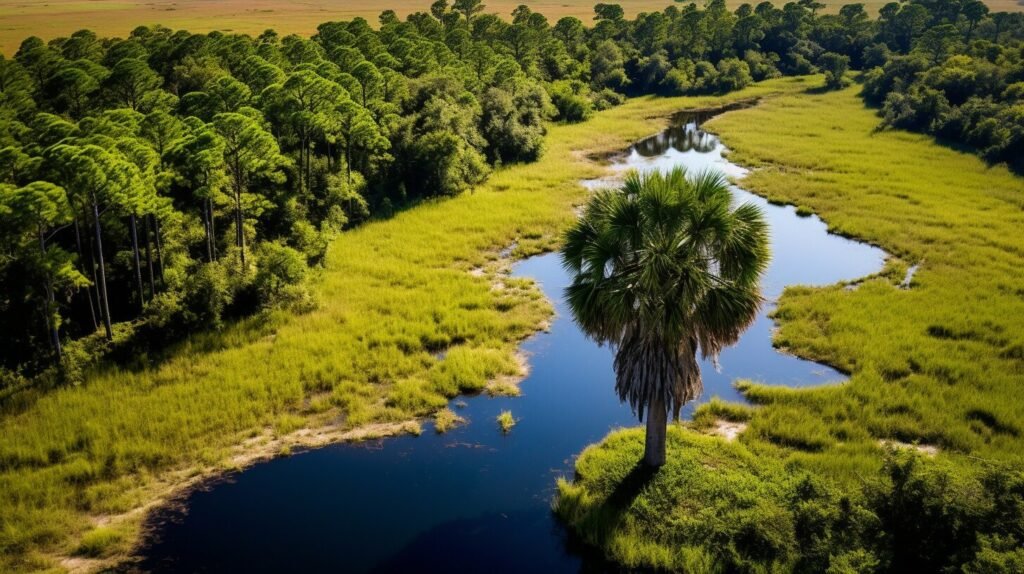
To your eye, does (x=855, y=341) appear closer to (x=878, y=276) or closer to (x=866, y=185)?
(x=878, y=276)

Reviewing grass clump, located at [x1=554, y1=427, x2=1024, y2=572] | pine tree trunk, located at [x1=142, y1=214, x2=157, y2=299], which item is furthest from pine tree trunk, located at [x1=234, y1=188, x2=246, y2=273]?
grass clump, located at [x1=554, y1=427, x2=1024, y2=572]

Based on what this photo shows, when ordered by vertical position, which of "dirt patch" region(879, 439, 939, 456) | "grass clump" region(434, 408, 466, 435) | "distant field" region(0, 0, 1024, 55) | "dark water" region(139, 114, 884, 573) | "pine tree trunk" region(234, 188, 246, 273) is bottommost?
"dark water" region(139, 114, 884, 573)

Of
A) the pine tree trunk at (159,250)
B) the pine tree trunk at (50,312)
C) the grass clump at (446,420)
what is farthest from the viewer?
the pine tree trunk at (159,250)

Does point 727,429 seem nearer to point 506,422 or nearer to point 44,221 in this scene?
point 506,422

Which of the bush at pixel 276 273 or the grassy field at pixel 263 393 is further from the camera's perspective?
the bush at pixel 276 273

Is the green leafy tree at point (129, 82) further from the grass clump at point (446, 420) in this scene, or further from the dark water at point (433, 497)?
the dark water at point (433, 497)

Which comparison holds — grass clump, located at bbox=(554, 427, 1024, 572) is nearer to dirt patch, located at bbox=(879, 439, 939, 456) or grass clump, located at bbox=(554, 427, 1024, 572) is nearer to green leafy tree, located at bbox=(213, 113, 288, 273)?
dirt patch, located at bbox=(879, 439, 939, 456)

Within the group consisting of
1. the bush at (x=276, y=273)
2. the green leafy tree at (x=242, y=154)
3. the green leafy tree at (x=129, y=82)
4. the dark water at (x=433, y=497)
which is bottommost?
the dark water at (x=433, y=497)

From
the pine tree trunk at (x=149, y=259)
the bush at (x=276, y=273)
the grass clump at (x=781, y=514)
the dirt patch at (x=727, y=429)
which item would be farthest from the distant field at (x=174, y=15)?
the grass clump at (x=781, y=514)
